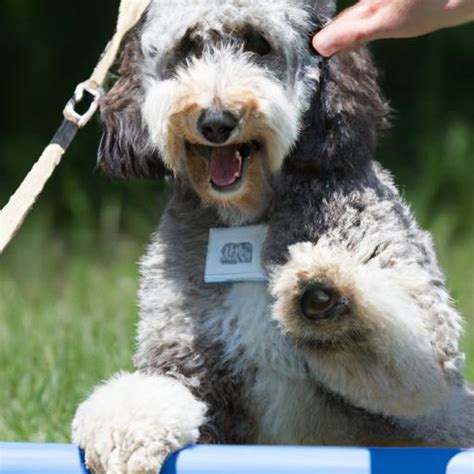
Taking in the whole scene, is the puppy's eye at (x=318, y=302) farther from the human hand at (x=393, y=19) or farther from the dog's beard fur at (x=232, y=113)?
the human hand at (x=393, y=19)

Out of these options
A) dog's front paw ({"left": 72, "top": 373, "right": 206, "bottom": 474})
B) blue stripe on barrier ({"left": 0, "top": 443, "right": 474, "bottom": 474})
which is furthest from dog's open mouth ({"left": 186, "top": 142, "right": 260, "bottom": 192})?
blue stripe on barrier ({"left": 0, "top": 443, "right": 474, "bottom": 474})

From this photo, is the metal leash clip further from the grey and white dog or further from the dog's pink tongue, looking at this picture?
the dog's pink tongue

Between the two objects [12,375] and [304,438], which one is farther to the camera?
[12,375]

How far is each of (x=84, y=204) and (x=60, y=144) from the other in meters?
4.05

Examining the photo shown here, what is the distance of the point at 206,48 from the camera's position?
10.9ft

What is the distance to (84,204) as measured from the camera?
24.6ft

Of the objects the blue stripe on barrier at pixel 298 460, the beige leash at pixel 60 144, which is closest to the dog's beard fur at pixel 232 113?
the beige leash at pixel 60 144

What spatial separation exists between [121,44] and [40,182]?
435 millimetres

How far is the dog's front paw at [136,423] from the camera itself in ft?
9.98

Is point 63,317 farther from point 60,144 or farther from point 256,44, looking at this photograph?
point 256,44

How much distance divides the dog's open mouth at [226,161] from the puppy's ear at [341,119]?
0.38 feet

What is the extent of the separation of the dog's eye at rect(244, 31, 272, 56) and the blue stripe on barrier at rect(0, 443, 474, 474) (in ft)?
3.59

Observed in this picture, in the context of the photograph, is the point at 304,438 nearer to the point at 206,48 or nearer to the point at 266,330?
the point at 266,330

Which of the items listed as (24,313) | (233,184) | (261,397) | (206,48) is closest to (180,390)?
(261,397)
